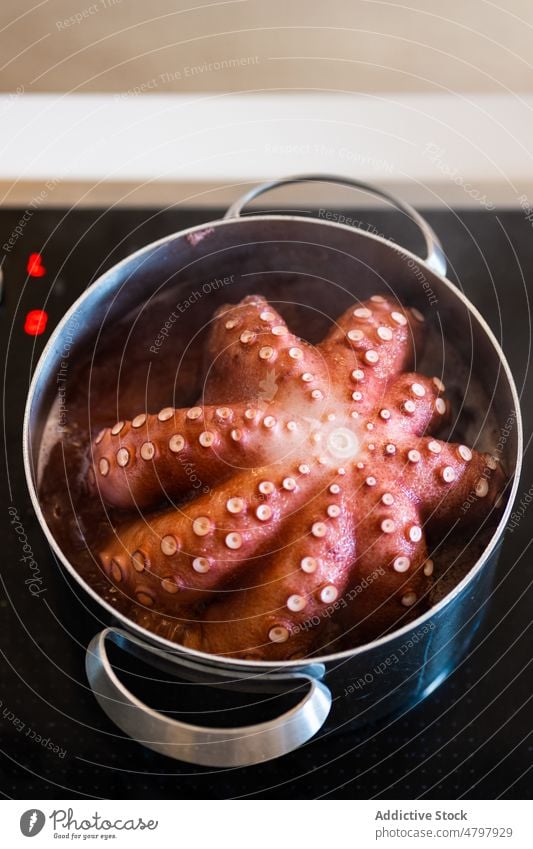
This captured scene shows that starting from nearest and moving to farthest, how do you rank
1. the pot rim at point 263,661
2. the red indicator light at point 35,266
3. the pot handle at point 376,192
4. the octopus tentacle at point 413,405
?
1. the pot rim at point 263,661
2. the octopus tentacle at point 413,405
3. the pot handle at point 376,192
4. the red indicator light at point 35,266

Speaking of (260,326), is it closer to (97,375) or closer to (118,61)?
(97,375)

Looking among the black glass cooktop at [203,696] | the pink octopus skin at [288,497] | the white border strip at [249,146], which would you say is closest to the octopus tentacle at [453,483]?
the pink octopus skin at [288,497]

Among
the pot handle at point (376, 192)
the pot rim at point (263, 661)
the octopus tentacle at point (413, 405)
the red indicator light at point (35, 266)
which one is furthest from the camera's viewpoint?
the red indicator light at point (35, 266)

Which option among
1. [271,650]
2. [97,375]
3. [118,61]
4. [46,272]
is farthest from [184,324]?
[118,61]

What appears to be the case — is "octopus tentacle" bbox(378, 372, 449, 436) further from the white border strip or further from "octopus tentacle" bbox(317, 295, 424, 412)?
the white border strip

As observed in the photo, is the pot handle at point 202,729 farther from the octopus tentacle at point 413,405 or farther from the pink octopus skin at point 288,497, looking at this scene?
the octopus tentacle at point 413,405

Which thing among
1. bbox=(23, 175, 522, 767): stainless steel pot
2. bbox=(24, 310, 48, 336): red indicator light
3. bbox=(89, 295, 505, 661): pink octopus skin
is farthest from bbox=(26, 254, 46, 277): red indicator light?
bbox=(89, 295, 505, 661): pink octopus skin
